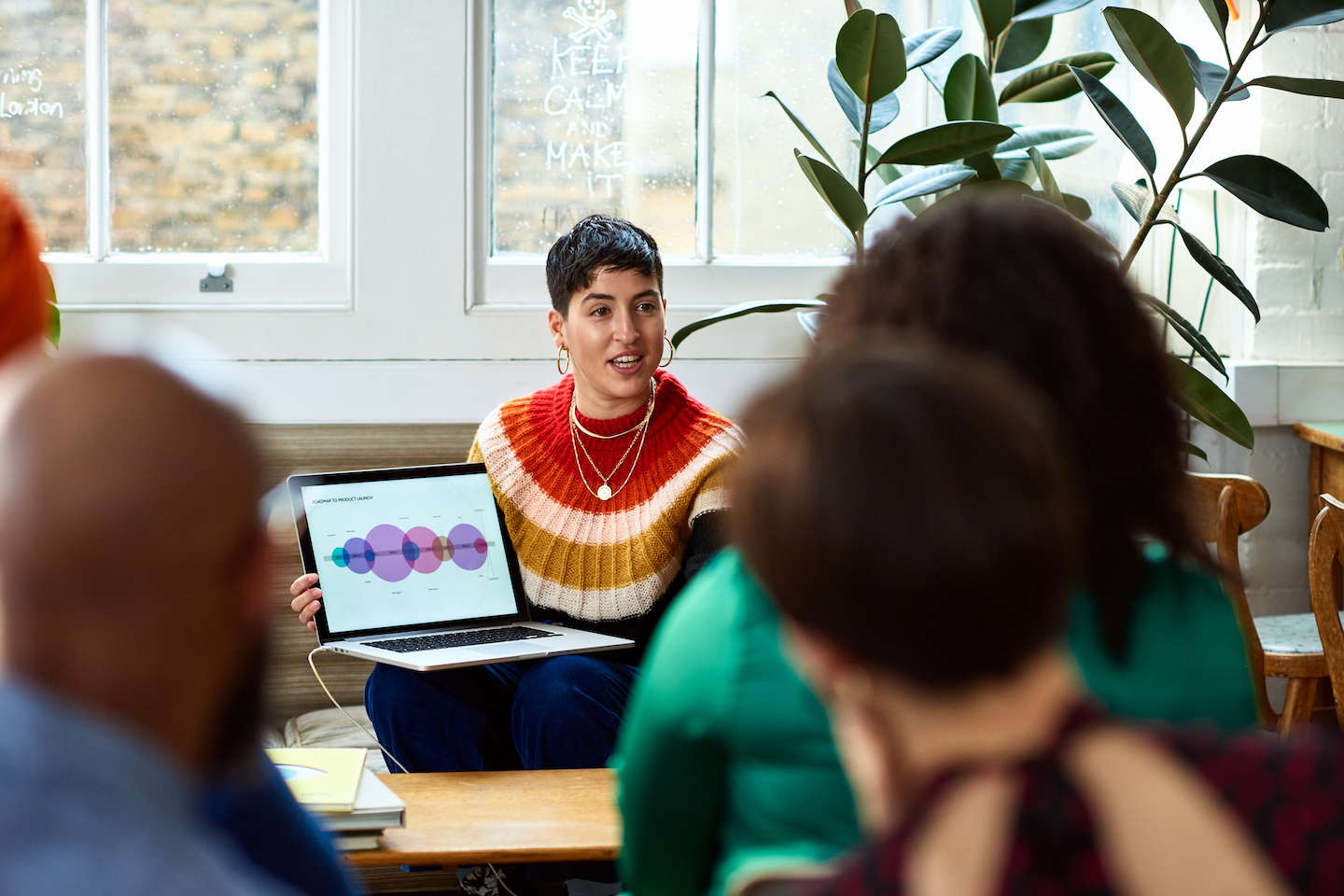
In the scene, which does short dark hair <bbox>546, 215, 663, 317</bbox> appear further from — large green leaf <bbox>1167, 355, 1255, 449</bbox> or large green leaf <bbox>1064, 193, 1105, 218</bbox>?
large green leaf <bbox>1167, 355, 1255, 449</bbox>

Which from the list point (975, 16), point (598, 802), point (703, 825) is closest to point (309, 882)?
point (703, 825)

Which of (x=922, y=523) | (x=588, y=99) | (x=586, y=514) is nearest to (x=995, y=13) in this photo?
(x=588, y=99)

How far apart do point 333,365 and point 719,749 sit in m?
2.03

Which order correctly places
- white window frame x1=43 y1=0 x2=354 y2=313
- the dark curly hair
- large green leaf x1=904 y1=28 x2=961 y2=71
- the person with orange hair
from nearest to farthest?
the dark curly hair, the person with orange hair, large green leaf x1=904 y1=28 x2=961 y2=71, white window frame x1=43 y1=0 x2=354 y2=313

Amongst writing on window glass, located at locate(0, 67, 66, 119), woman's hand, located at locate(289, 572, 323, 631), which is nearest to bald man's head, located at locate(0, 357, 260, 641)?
woman's hand, located at locate(289, 572, 323, 631)

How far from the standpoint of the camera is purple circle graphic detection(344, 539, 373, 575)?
1.90m

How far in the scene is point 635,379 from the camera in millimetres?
2055

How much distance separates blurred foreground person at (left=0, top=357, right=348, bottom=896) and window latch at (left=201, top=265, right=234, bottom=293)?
2332mm

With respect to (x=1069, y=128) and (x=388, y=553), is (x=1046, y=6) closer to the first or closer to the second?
(x=1069, y=128)

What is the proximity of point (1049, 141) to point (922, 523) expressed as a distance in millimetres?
2097

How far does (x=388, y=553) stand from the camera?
192 centimetres

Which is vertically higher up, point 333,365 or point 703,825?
point 333,365

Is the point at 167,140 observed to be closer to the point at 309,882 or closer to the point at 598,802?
the point at 598,802

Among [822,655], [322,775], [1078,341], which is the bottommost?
[322,775]
